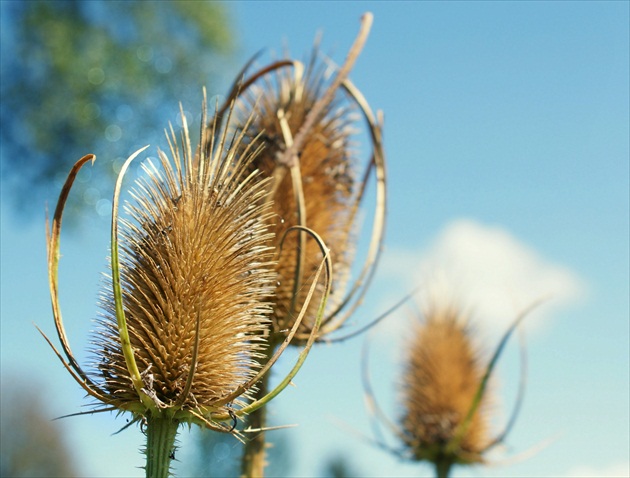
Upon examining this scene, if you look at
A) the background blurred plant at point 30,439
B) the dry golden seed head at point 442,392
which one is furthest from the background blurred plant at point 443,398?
the background blurred plant at point 30,439

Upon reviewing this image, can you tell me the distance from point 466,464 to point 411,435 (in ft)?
1.33

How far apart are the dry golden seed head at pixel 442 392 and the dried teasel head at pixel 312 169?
195 centimetres

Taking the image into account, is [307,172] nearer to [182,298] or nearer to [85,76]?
[182,298]

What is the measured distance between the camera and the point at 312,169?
356 cm

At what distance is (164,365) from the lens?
215 cm

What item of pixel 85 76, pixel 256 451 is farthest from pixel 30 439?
pixel 256 451

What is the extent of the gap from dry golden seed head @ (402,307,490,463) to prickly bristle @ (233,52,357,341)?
76.8 inches

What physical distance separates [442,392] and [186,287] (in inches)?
136

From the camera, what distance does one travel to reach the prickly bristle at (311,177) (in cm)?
331

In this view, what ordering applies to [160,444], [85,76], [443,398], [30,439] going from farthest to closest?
[30,439] → [85,76] → [443,398] → [160,444]

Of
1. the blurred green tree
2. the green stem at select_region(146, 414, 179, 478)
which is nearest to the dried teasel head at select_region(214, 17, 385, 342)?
the green stem at select_region(146, 414, 179, 478)

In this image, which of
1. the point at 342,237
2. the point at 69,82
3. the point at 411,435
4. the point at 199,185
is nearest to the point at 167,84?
the point at 69,82

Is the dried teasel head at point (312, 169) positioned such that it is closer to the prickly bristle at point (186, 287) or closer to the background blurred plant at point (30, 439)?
the prickly bristle at point (186, 287)

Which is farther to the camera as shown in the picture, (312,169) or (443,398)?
(443,398)
